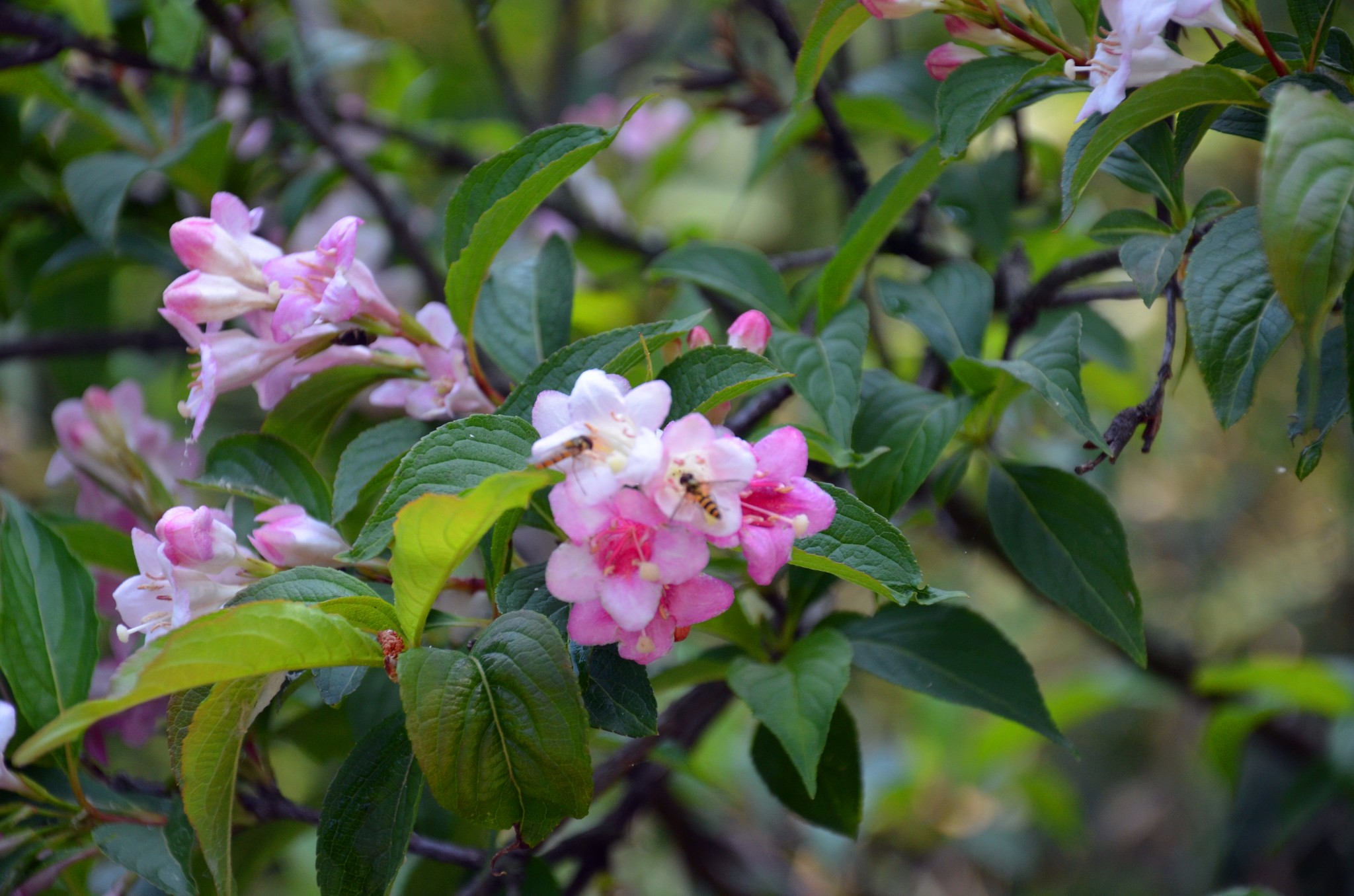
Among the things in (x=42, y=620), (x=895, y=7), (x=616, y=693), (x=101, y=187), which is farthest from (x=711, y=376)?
(x=101, y=187)

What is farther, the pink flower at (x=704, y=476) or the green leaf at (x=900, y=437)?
the green leaf at (x=900, y=437)

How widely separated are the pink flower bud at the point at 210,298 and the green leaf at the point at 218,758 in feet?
0.82

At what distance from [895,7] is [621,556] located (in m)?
0.41

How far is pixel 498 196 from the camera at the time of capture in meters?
0.67

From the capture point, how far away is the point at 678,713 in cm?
86

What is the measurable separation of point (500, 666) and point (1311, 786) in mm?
1366

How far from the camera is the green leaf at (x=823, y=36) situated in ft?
2.13

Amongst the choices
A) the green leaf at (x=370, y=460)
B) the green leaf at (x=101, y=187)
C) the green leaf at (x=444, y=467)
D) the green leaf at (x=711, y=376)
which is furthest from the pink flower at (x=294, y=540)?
the green leaf at (x=101, y=187)

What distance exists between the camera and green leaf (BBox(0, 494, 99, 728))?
71cm

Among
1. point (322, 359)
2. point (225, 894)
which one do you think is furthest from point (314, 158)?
point (225, 894)

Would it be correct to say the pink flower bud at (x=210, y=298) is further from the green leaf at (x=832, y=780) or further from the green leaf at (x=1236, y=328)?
the green leaf at (x=1236, y=328)

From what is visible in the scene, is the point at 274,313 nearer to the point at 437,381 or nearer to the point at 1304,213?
the point at 437,381

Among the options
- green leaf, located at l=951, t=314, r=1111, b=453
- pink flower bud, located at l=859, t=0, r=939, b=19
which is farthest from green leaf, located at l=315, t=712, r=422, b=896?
pink flower bud, located at l=859, t=0, r=939, b=19

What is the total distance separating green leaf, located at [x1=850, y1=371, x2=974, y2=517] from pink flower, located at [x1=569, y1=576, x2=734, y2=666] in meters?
0.19
